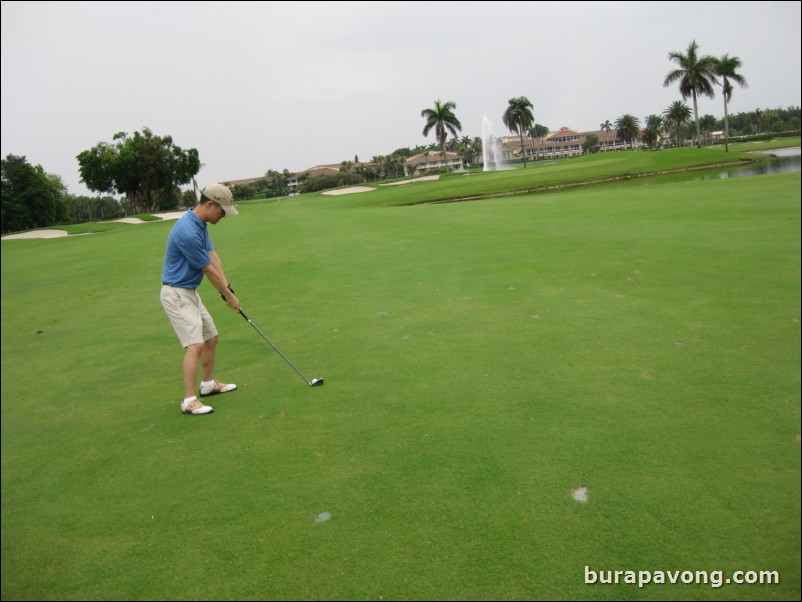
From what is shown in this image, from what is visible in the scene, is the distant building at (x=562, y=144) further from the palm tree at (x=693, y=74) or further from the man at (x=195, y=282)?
the man at (x=195, y=282)

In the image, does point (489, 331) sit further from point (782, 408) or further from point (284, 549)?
point (284, 549)

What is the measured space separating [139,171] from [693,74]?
179 feet

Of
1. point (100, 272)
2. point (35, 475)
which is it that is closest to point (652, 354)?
point (35, 475)

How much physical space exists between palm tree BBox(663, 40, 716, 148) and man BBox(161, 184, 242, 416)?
64605mm

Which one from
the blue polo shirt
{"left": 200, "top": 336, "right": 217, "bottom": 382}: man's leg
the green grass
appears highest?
the blue polo shirt

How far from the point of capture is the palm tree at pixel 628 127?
103238 mm

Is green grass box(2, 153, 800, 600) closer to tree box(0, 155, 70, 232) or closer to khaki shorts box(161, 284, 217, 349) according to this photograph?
khaki shorts box(161, 284, 217, 349)

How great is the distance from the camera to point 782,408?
13.6 ft

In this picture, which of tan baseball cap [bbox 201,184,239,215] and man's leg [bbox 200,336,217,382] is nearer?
tan baseball cap [bbox 201,184,239,215]

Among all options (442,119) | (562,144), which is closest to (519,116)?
(442,119)

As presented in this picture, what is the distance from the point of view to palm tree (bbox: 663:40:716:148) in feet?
198

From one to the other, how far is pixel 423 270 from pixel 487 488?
668 centimetres

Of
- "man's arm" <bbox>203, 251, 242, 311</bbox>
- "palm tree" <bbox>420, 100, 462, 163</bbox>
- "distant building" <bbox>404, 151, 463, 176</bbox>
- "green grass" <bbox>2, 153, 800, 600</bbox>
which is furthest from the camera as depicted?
"distant building" <bbox>404, 151, 463, 176</bbox>

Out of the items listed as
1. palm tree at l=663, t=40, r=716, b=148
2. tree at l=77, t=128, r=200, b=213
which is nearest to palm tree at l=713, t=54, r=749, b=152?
palm tree at l=663, t=40, r=716, b=148
